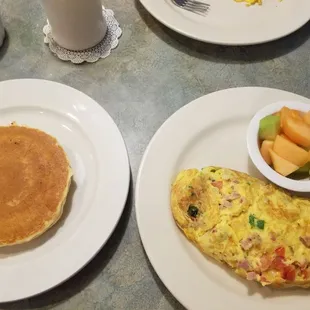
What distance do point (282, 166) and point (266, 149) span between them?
2.7 inches

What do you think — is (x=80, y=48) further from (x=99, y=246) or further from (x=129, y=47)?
(x=99, y=246)

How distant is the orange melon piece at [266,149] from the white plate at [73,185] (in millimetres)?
388

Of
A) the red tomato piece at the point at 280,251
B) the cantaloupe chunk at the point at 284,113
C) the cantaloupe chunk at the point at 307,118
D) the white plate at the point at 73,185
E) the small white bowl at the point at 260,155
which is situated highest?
the cantaloupe chunk at the point at 307,118

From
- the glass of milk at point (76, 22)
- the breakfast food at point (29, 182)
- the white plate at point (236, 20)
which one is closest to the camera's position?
the breakfast food at point (29, 182)

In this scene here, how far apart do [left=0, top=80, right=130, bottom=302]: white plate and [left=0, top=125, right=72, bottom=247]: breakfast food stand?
0.07m

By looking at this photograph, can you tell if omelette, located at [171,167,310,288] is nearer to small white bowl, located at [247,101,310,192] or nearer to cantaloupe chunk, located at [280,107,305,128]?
small white bowl, located at [247,101,310,192]

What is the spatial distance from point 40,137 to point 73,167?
134 mm

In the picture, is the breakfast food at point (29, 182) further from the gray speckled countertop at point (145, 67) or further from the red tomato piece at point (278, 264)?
the red tomato piece at point (278, 264)

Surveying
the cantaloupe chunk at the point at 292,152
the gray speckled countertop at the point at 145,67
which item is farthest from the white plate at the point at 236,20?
the cantaloupe chunk at the point at 292,152

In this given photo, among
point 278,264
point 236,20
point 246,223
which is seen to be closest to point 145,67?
point 236,20

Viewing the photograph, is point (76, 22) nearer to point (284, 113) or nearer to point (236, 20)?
point (236, 20)

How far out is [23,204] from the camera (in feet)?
4.15

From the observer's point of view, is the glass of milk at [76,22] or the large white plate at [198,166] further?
the glass of milk at [76,22]

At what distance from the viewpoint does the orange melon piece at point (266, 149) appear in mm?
1322
